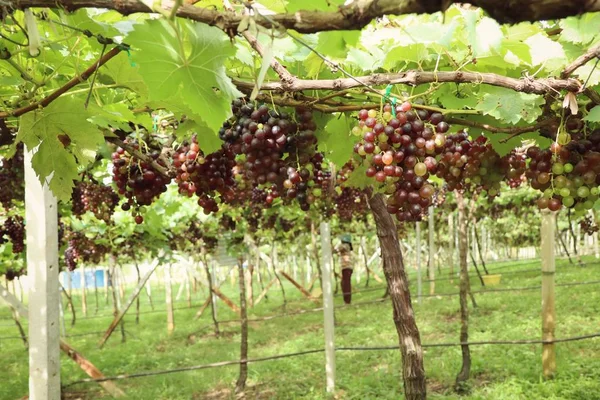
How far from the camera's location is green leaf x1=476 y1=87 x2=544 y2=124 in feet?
6.06

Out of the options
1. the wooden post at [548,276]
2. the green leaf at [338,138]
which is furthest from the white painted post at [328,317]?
the green leaf at [338,138]

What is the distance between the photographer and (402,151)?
1651mm

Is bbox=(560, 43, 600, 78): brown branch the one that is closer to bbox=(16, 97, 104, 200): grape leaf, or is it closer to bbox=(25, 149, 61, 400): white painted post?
bbox=(16, 97, 104, 200): grape leaf

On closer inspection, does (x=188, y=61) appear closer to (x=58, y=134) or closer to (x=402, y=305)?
(x=58, y=134)

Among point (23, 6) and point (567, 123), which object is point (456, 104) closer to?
point (567, 123)

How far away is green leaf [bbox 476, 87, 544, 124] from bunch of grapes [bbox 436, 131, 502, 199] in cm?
39

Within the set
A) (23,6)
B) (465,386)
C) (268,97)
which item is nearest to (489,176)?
(268,97)

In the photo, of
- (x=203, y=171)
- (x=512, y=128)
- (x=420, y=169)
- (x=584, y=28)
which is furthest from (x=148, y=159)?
(x=584, y=28)

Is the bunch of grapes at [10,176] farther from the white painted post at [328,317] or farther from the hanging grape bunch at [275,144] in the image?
the white painted post at [328,317]

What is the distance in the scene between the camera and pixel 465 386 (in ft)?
20.7

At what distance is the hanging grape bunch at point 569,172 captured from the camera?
1.77 m

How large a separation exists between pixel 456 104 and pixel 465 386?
5221 mm

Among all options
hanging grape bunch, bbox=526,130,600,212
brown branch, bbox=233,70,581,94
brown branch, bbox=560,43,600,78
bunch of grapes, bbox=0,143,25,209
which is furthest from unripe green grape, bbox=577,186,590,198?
bunch of grapes, bbox=0,143,25,209

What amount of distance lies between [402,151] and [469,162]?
2.62 feet
